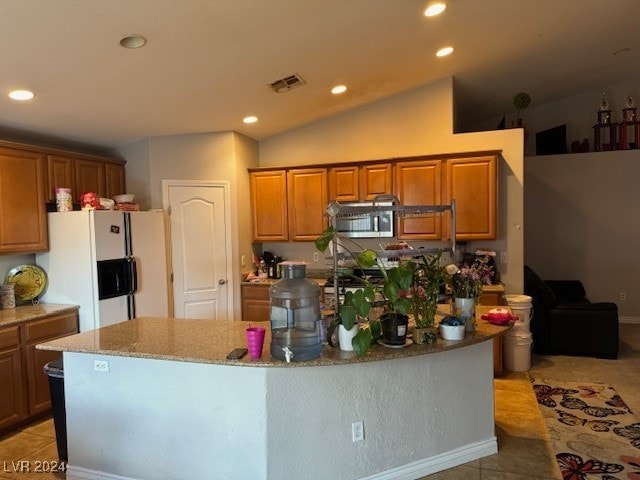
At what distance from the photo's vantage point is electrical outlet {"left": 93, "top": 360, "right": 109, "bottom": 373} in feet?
7.86

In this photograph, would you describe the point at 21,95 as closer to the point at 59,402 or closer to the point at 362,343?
the point at 59,402

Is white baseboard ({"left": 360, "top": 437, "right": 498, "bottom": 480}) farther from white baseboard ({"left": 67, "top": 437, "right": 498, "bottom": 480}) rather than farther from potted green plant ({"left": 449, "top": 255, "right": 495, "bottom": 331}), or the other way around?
potted green plant ({"left": 449, "top": 255, "right": 495, "bottom": 331})

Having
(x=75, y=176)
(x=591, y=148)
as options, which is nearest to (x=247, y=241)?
(x=75, y=176)

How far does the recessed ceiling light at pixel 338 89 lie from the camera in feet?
13.1

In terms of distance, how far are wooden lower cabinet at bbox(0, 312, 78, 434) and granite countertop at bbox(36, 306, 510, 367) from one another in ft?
3.36

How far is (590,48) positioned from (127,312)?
5.34 metres

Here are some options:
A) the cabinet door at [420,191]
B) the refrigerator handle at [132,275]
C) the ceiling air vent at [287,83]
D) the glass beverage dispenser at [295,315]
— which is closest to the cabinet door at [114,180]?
the refrigerator handle at [132,275]

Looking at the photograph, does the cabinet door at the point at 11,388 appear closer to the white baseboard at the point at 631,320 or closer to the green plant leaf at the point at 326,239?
the green plant leaf at the point at 326,239

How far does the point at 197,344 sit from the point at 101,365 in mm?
595

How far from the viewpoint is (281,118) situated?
14.8 ft

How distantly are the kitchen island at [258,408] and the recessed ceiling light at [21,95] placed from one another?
1.80 m

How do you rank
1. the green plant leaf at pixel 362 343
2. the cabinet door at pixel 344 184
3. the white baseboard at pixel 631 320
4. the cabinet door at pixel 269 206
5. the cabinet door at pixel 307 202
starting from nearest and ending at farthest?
the green plant leaf at pixel 362 343 < the cabinet door at pixel 344 184 < the cabinet door at pixel 307 202 < the cabinet door at pixel 269 206 < the white baseboard at pixel 631 320

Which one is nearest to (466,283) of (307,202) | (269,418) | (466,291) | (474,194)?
(466,291)

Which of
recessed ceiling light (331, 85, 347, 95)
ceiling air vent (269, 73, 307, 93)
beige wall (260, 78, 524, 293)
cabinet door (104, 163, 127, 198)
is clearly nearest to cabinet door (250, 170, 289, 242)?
beige wall (260, 78, 524, 293)
